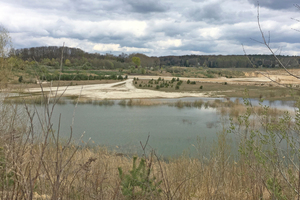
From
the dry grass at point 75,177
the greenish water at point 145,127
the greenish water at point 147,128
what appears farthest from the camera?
the greenish water at point 145,127

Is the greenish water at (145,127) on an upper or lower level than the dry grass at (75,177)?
lower

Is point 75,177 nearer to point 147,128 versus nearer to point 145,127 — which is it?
point 147,128

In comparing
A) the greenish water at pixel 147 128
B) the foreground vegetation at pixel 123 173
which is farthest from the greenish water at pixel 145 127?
the foreground vegetation at pixel 123 173

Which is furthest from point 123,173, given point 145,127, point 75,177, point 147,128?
point 145,127

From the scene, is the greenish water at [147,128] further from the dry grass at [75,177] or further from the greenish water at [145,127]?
the dry grass at [75,177]

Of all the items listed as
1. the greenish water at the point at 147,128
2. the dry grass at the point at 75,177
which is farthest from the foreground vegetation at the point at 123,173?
the greenish water at the point at 147,128

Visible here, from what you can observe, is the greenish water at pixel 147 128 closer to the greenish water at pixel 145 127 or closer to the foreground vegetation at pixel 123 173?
the greenish water at pixel 145 127

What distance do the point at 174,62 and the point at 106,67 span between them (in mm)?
57320

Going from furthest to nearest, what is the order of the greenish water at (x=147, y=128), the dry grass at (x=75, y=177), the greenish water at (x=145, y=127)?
the greenish water at (x=145, y=127) → the greenish water at (x=147, y=128) → the dry grass at (x=75, y=177)

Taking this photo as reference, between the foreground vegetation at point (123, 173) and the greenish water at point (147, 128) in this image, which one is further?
the greenish water at point (147, 128)

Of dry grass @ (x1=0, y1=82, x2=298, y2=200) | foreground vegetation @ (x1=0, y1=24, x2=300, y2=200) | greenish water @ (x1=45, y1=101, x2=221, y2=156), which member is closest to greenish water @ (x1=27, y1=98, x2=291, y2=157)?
greenish water @ (x1=45, y1=101, x2=221, y2=156)

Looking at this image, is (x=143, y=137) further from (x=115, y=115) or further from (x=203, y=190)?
(x=203, y=190)

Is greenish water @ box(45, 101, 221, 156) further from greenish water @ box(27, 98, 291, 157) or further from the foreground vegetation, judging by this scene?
the foreground vegetation

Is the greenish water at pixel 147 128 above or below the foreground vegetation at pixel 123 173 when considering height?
below
